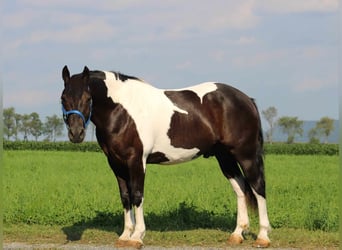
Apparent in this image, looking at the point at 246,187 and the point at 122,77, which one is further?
the point at 246,187

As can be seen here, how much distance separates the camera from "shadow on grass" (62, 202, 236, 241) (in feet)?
31.0

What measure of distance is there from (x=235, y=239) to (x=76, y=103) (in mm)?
3337

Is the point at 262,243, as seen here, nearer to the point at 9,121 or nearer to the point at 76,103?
the point at 76,103

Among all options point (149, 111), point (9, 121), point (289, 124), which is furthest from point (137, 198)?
point (289, 124)

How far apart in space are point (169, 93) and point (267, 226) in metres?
2.61

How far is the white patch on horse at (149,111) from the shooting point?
25.3 ft

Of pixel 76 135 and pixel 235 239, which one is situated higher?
pixel 76 135

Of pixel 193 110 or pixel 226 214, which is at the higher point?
pixel 193 110

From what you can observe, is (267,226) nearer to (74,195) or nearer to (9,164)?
(74,195)

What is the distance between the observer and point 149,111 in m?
7.80

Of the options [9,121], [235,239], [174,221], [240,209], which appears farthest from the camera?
[9,121]

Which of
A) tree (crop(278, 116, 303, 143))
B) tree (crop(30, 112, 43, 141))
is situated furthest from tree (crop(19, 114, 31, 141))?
tree (crop(278, 116, 303, 143))

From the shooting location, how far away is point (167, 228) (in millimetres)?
9328

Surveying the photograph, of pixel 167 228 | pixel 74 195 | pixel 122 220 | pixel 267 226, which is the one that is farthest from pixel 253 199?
pixel 74 195
